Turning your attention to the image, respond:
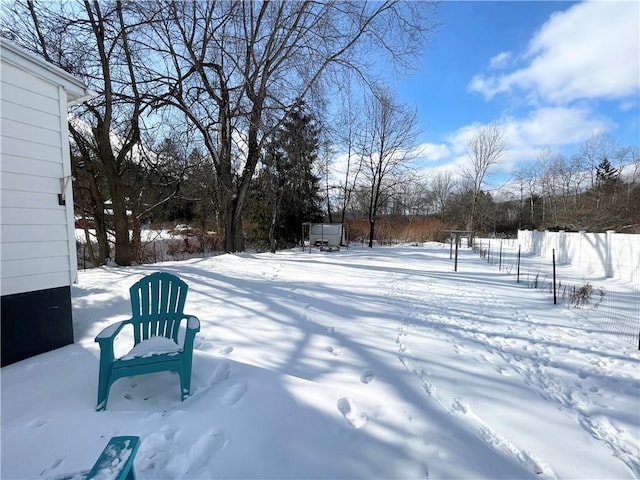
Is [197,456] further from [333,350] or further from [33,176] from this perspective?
[33,176]

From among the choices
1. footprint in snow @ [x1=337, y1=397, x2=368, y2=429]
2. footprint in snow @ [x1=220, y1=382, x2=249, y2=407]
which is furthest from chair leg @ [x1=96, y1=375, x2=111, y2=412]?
footprint in snow @ [x1=337, y1=397, x2=368, y2=429]

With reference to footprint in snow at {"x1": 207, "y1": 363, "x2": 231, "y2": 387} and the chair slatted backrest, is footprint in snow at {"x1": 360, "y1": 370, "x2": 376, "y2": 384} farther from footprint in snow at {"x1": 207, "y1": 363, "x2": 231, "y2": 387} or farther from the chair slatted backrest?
the chair slatted backrest

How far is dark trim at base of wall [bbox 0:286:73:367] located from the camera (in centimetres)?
268

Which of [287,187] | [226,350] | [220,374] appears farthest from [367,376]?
[287,187]

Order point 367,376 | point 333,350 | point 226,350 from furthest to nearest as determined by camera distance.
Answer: point 333,350 < point 226,350 < point 367,376

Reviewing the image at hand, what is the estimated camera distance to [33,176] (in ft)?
9.59

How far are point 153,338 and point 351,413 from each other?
62.8 inches

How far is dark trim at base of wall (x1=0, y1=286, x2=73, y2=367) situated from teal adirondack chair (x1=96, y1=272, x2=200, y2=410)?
1.10 meters

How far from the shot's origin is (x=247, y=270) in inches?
269

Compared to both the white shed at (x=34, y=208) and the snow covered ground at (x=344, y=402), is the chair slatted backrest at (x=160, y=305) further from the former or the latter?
the white shed at (x=34, y=208)

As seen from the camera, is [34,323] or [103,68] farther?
[103,68]

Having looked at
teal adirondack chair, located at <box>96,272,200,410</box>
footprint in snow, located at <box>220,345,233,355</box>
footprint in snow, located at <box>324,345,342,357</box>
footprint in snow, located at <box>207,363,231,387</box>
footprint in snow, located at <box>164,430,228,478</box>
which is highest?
teal adirondack chair, located at <box>96,272,200,410</box>

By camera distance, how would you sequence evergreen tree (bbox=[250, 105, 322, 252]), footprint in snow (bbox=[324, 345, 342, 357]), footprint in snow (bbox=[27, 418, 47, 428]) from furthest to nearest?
evergreen tree (bbox=[250, 105, 322, 252]), footprint in snow (bbox=[324, 345, 342, 357]), footprint in snow (bbox=[27, 418, 47, 428])

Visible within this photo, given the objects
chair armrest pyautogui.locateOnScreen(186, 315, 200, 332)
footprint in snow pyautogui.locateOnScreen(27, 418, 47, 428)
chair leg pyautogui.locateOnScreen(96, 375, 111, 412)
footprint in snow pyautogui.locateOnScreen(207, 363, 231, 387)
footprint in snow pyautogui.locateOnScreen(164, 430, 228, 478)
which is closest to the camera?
footprint in snow pyautogui.locateOnScreen(164, 430, 228, 478)
